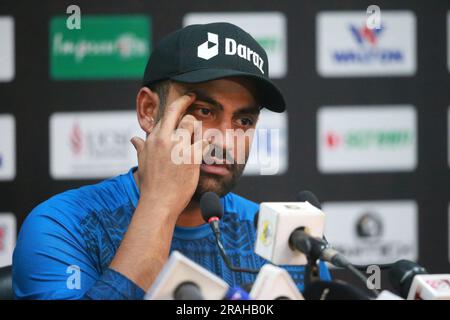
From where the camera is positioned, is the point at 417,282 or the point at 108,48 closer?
the point at 417,282

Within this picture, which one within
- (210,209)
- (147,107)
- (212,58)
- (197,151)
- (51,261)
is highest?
(212,58)

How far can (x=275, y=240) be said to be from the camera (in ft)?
2.77

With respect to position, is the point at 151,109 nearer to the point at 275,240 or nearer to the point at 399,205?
the point at 275,240

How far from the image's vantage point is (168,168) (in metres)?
1.10

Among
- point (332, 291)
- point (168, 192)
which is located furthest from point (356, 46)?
point (332, 291)

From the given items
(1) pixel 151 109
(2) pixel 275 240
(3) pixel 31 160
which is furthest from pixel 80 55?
(2) pixel 275 240

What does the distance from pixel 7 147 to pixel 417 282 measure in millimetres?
2092

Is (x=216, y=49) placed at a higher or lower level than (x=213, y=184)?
higher

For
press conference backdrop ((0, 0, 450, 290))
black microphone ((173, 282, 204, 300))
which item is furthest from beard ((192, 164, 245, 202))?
press conference backdrop ((0, 0, 450, 290))

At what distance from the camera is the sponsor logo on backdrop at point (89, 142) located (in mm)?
2467

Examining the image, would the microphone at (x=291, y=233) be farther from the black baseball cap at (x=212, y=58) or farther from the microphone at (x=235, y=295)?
the black baseball cap at (x=212, y=58)

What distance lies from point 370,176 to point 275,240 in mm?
1867

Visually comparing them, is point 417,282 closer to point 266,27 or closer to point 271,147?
point 271,147

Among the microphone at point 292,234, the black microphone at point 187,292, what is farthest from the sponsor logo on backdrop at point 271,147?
the black microphone at point 187,292
